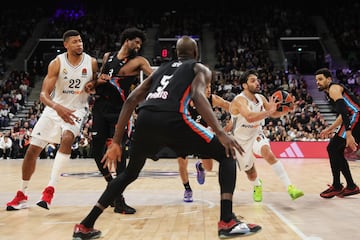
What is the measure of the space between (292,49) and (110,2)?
11684 mm

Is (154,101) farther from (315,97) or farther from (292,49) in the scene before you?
(292,49)

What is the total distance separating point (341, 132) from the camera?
248 inches

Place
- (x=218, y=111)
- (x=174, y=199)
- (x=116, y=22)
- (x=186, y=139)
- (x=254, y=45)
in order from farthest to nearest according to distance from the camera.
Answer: (x=116, y=22)
(x=254, y=45)
(x=218, y=111)
(x=174, y=199)
(x=186, y=139)

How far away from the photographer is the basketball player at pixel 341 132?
6.13m

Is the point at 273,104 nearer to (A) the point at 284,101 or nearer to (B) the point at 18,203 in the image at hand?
(A) the point at 284,101

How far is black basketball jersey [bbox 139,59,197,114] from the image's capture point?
140 inches

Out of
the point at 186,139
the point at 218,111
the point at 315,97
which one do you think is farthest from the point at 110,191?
the point at 315,97

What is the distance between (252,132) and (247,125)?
14 centimetres

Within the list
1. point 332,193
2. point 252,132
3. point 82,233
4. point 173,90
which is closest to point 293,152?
point 332,193

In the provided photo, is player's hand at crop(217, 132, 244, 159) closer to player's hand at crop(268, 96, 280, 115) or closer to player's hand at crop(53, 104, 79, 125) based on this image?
player's hand at crop(268, 96, 280, 115)

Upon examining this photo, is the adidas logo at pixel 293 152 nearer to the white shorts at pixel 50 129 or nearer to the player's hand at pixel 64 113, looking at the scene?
the white shorts at pixel 50 129

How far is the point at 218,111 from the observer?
18141mm

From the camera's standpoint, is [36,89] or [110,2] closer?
[36,89]

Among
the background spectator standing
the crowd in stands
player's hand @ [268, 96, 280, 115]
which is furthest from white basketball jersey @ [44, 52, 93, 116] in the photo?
the background spectator standing
